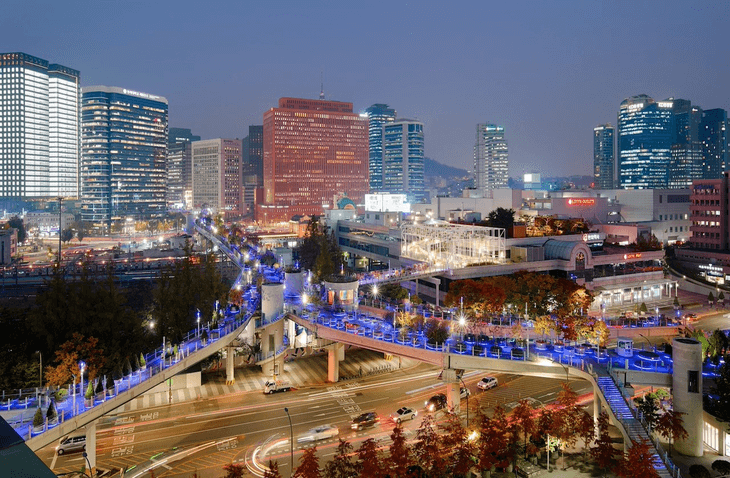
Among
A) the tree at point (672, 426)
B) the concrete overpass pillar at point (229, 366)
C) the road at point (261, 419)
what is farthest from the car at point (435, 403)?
the concrete overpass pillar at point (229, 366)

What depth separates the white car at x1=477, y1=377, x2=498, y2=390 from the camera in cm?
4866

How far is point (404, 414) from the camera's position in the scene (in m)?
41.8

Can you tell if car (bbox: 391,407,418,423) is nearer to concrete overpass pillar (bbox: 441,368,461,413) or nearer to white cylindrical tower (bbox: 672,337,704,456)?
concrete overpass pillar (bbox: 441,368,461,413)

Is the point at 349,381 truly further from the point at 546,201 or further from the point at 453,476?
the point at 546,201

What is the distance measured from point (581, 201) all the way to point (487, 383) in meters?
83.5

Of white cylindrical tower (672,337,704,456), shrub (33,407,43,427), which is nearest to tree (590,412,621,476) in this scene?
white cylindrical tower (672,337,704,456)

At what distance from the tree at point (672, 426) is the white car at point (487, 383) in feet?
52.1

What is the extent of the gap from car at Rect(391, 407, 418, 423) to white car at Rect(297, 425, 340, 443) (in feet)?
16.6

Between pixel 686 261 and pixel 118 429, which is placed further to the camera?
pixel 686 261

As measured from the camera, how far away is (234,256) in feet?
330

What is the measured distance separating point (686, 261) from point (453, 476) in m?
91.6

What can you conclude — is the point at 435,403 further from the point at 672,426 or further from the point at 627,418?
the point at 672,426

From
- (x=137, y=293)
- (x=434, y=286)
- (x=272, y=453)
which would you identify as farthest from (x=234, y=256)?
(x=272, y=453)

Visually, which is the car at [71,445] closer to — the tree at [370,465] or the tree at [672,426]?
the tree at [370,465]
